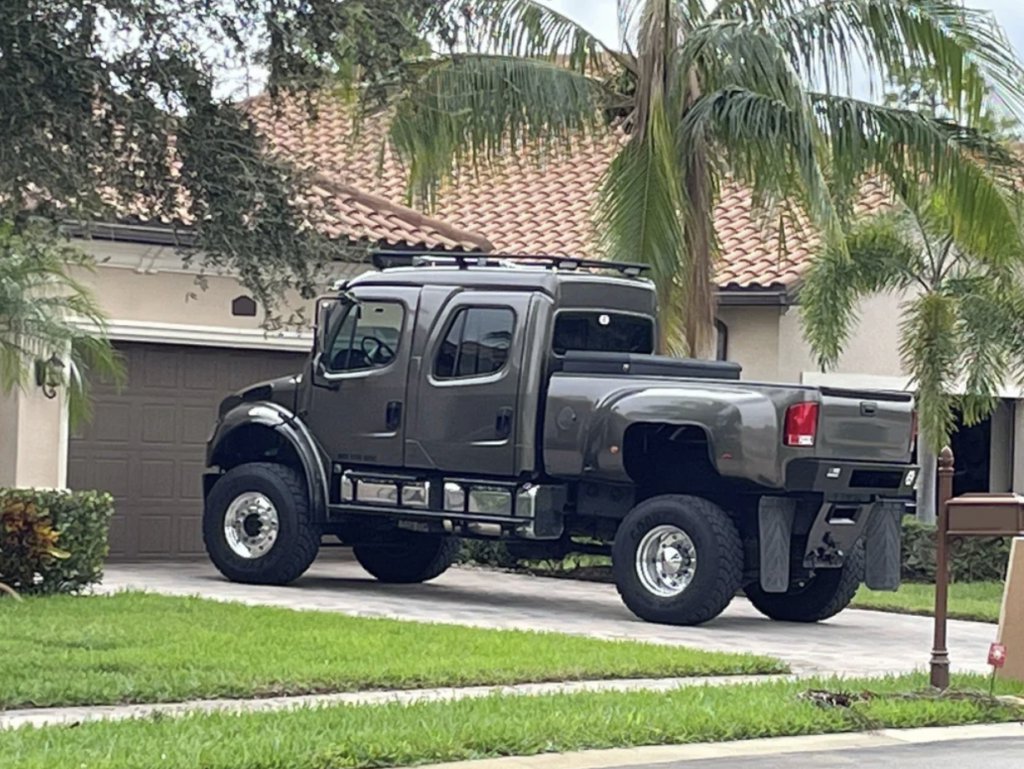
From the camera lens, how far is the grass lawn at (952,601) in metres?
18.0

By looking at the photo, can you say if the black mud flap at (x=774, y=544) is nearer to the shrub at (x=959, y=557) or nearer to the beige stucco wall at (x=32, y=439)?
the shrub at (x=959, y=557)

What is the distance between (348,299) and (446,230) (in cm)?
569

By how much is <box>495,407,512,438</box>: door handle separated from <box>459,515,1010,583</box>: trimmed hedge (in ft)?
14.8

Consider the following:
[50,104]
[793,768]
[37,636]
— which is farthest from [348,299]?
[793,768]

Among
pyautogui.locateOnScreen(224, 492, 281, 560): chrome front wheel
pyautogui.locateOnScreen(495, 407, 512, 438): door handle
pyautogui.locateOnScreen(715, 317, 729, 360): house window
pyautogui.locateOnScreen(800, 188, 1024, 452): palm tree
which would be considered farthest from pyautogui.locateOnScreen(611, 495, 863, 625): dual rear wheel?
pyautogui.locateOnScreen(715, 317, 729, 360): house window

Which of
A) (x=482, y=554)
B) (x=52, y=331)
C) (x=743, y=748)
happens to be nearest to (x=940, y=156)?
(x=482, y=554)

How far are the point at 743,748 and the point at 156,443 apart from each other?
39.4ft

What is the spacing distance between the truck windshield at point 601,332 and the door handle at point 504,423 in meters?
0.64

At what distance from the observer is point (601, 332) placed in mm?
17062

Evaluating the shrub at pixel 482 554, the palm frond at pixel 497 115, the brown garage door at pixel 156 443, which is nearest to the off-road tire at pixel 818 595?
the palm frond at pixel 497 115

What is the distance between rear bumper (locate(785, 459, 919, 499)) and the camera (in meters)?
15.3

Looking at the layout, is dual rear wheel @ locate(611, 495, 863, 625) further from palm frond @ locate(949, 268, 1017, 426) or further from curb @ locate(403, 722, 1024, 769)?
palm frond @ locate(949, 268, 1017, 426)

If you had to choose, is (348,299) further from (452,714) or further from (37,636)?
(452,714)

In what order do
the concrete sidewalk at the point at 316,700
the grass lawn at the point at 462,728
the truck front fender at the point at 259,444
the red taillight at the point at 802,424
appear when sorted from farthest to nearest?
the truck front fender at the point at 259,444 → the red taillight at the point at 802,424 → the concrete sidewalk at the point at 316,700 → the grass lawn at the point at 462,728
